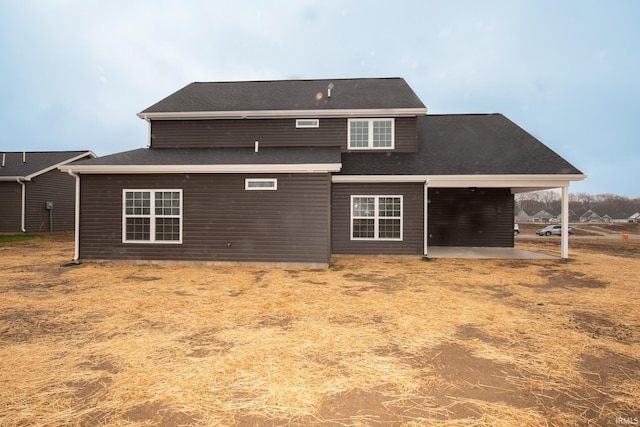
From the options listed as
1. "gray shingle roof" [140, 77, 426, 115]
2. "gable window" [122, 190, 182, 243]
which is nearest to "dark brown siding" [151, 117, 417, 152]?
"gray shingle roof" [140, 77, 426, 115]

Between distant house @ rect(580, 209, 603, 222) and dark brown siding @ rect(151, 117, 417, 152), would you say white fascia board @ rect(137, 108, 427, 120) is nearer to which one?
dark brown siding @ rect(151, 117, 417, 152)

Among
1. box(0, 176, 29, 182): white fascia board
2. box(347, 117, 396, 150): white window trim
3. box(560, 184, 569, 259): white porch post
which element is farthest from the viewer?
box(0, 176, 29, 182): white fascia board

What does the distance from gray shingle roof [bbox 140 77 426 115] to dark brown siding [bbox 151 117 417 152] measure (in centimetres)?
59

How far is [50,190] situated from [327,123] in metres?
21.3

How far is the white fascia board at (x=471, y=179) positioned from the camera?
472 inches

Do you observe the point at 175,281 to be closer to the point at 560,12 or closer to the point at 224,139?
the point at 224,139

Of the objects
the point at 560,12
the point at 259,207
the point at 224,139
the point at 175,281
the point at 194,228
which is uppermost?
the point at 560,12

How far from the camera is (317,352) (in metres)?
4.02

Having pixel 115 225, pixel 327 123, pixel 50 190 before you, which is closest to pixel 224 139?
pixel 327 123

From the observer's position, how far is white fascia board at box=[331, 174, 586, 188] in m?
12.0

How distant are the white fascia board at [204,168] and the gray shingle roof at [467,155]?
2.54 m

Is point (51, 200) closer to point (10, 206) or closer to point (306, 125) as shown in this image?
point (10, 206)

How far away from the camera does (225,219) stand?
10.7 metres

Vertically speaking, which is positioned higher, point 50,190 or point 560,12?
point 560,12
